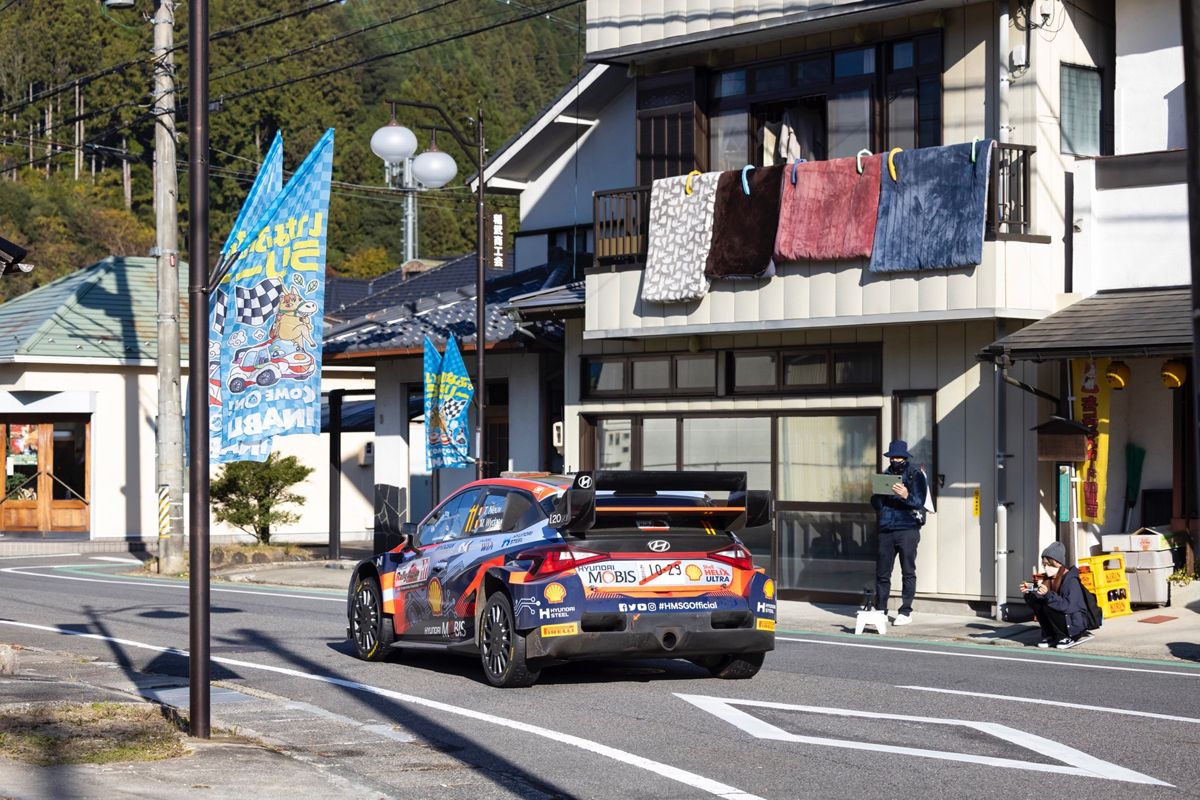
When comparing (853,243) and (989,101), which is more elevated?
(989,101)

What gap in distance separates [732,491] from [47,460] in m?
27.3

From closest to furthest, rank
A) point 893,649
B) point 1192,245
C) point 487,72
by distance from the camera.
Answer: point 1192,245 < point 893,649 < point 487,72

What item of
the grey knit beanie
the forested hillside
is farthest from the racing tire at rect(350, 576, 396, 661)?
the forested hillside

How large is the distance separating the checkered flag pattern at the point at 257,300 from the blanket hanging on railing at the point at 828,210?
32.2 feet

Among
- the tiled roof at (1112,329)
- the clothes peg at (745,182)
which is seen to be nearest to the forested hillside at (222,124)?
the clothes peg at (745,182)

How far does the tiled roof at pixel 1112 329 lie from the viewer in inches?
643

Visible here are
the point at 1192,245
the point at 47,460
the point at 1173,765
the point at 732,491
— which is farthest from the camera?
the point at 47,460

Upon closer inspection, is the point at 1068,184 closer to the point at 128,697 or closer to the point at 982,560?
the point at 982,560

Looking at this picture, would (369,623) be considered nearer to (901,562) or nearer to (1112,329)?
(901,562)

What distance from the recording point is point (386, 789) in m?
8.45

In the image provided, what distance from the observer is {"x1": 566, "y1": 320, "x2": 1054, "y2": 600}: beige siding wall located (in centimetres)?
1867

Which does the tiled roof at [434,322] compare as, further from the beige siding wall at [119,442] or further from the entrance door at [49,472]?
the entrance door at [49,472]

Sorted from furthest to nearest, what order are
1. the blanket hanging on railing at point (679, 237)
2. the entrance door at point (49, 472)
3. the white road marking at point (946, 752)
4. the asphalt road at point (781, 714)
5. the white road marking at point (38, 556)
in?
the entrance door at point (49, 472) → the white road marking at point (38, 556) → the blanket hanging on railing at point (679, 237) → the white road marking at point (946, 752) → the asphalt road at point (781, 714)

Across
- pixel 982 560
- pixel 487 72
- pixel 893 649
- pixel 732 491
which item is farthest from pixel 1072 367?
pixel 487 72
